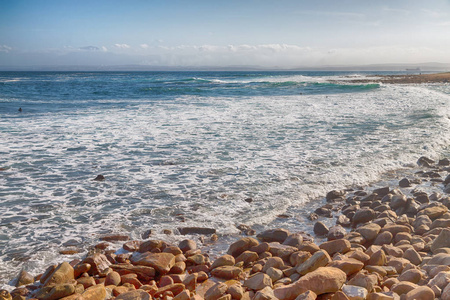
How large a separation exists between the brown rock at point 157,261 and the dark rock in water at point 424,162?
271 inches

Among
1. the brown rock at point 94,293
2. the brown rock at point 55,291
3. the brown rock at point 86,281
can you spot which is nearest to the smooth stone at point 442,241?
the brown rock at point 94,293

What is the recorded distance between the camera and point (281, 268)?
403 cm

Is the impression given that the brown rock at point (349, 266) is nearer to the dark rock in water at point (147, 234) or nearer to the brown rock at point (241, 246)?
the brown rock at point (241, 246)

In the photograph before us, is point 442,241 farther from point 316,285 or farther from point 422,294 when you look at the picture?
point 316,285

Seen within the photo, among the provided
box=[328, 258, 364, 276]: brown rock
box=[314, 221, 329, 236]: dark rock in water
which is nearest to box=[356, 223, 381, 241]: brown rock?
box=[314, 221, 329, 236]: dark rock in water

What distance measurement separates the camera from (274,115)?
55.5 feet

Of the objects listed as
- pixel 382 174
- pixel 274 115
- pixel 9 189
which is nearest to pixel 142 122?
pixel 274 115

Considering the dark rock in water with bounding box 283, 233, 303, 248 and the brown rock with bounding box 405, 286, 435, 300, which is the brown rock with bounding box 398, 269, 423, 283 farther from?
the dark rock in water with bounding box 283, 233, 303, 248

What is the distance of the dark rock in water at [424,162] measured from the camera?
346 inches

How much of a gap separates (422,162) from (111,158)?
710 cm

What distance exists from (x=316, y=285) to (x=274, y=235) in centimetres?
167

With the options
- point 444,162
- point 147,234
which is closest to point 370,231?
point 147,234

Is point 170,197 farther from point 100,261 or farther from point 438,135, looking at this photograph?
point 438,135

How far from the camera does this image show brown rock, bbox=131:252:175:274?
404 cm
